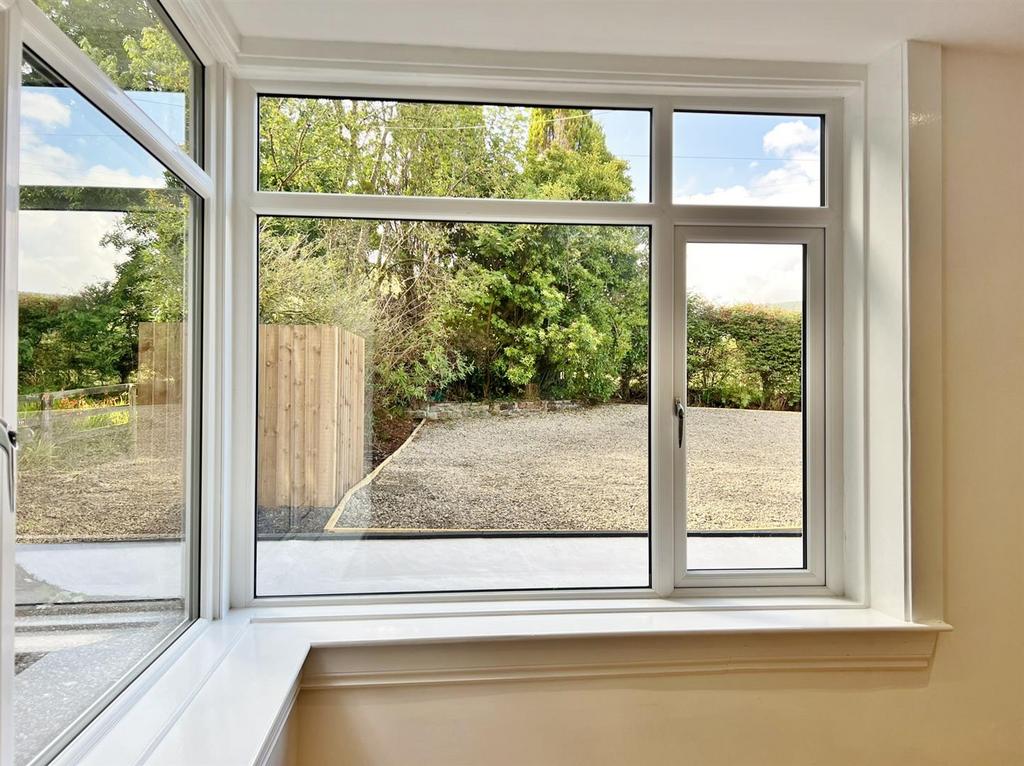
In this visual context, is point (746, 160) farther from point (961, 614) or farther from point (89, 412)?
point (89, 412)

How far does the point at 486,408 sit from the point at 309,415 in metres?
0.54

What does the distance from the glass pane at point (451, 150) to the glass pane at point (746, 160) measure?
0.45 ft

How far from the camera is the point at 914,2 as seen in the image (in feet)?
5.23

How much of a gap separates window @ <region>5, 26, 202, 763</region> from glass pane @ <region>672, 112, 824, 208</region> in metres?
1.48

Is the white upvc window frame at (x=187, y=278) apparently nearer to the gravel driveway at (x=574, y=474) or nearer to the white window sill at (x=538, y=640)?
the white window sill at (x=538, y=640)

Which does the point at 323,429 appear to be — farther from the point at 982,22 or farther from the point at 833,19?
the point at 982,22

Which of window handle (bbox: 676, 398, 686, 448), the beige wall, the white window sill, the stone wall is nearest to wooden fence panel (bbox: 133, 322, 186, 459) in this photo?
the white window sill

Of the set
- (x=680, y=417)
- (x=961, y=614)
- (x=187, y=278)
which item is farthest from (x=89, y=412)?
(x=961, y=614)

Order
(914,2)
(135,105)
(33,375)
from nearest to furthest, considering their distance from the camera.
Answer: (33,375) < (135,105) < (914,2)

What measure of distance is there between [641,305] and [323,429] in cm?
106

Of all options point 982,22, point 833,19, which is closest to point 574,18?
point 833,19

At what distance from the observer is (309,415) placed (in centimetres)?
189

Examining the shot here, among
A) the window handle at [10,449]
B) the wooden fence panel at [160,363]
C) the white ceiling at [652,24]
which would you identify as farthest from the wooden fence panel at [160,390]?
the white ceiling at [652,24]

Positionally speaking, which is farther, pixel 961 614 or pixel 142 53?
pixel 961 614
